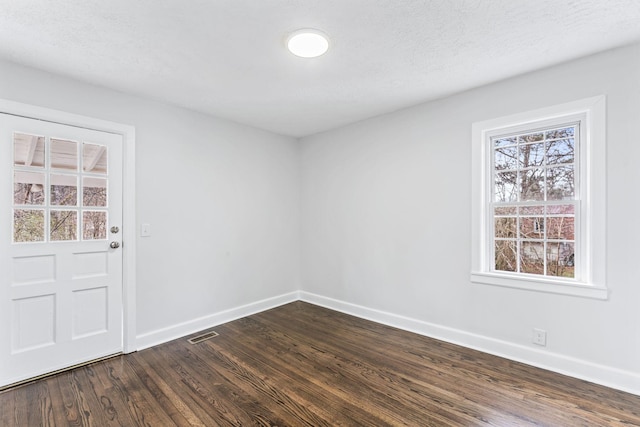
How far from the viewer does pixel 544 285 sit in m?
2.43

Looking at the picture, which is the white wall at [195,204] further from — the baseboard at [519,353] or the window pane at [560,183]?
the window pane at [560,183]

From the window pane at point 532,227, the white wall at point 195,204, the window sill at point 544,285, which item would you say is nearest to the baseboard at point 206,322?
the white wall at point 195,204

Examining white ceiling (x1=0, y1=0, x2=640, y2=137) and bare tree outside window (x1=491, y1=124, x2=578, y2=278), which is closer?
white ceiling (x1=0, y1=0, x2=640, y2=137)

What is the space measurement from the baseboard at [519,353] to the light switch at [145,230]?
2.53 m

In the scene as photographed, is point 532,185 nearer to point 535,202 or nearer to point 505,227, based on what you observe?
point 535,202

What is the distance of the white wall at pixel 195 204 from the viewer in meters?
2.70

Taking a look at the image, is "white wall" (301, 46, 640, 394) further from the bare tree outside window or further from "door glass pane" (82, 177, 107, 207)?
"door glass pane" (82, 177, 107, 207)

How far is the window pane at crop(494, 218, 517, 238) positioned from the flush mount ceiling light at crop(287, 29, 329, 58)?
2.18 m

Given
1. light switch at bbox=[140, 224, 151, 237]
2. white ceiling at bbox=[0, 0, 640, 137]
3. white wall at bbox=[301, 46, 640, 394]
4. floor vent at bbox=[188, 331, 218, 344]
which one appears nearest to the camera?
white ceiling at bbox=[0, 0, 640, 137]

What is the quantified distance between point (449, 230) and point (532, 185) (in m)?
0.80

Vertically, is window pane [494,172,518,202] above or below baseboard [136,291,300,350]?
above

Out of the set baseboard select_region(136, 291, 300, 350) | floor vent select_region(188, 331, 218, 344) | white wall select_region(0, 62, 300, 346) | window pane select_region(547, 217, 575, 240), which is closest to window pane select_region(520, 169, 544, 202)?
window pane select_region(547, 217, 575, 240)

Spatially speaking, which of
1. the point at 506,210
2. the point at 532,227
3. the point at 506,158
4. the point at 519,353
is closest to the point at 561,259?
the point at 532,227

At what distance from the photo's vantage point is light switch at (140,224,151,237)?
114 inches
